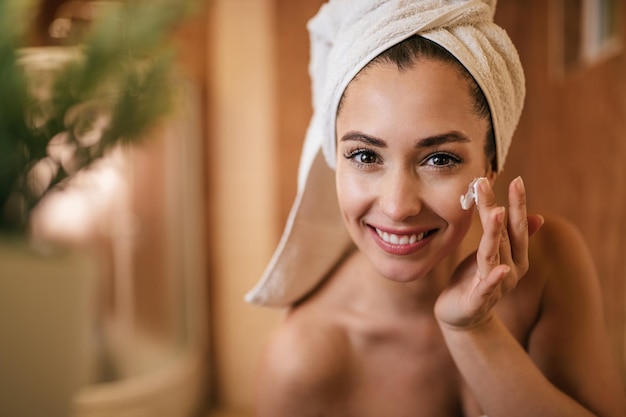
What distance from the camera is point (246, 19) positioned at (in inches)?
24.4

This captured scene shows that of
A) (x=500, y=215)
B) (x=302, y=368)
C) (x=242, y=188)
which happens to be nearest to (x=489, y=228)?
(x=500, y=215)

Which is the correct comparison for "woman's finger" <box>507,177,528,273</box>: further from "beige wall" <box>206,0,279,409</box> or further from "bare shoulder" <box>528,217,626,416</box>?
"beige wall" <box>206,0,279,409</box>

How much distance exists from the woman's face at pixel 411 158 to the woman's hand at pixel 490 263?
3cm

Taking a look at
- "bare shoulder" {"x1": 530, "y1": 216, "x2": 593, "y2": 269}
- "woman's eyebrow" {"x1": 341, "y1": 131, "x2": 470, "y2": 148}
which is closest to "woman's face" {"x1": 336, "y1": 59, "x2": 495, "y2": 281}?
"woman's eyebrow" {"x1": 341, "y1": 131, "x2": 470, "y2": 148}

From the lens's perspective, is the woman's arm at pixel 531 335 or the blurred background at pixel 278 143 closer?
the woman's arm at pixel 531 335

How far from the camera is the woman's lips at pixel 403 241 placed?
43cm

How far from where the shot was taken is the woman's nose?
0.40 m

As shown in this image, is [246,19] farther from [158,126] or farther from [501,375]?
[501,375]

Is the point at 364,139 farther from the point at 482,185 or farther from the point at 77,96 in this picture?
the point at 77,96

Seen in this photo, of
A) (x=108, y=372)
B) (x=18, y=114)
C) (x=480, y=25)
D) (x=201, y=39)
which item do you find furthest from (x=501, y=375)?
(x=108, y=372)

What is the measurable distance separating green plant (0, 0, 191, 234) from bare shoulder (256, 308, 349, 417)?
24 cm

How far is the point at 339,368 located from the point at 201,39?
0.65 m

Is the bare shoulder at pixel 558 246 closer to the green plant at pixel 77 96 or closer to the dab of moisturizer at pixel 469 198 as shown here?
the dab of moisturizer at pixel 469 198

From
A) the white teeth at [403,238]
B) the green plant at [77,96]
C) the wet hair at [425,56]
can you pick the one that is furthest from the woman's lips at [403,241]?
the green plant at [77,96]
